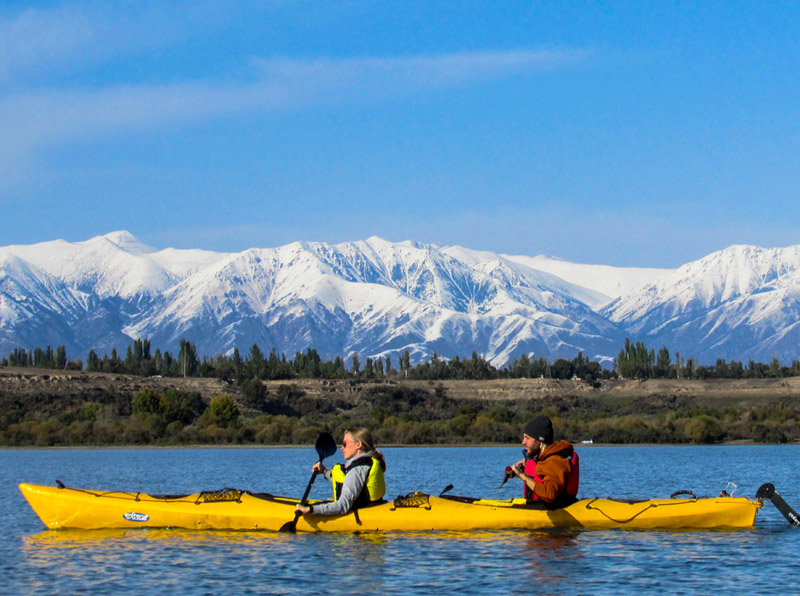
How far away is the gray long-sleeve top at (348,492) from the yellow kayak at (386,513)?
1.30 ft

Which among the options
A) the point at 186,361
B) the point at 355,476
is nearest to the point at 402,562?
the point at 355,476

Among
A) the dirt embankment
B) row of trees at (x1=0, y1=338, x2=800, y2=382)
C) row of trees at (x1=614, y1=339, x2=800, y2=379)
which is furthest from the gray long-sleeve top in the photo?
row of trees at (x1=614, y1=339, x2=800, y2=379)

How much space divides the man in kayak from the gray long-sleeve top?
3.24 metres

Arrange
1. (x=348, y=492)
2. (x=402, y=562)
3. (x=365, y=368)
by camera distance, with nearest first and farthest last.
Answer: (x=402, y=562)
(x=348, y=492)
(x=365, y=368)

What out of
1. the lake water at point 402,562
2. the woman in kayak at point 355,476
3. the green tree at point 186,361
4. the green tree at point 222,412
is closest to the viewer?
the lake water at point 402,562

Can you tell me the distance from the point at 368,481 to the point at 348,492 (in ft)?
1.77

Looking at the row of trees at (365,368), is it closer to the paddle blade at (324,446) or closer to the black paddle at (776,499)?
the paddle blade at (324,446)

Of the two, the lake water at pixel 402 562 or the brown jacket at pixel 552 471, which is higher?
the brown jacket at pixel 552 471

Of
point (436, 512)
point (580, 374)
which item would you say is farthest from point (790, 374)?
point (436, 512)

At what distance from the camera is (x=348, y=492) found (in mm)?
25047

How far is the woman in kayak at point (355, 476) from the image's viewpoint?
2422 centimetres

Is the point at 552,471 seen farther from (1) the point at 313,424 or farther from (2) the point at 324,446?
(1) the point at 313,424

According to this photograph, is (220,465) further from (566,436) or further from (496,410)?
(496,410)

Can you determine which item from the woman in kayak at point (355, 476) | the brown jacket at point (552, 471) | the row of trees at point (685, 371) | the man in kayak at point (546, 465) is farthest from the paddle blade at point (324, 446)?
the row of trees at point (685, 371)
